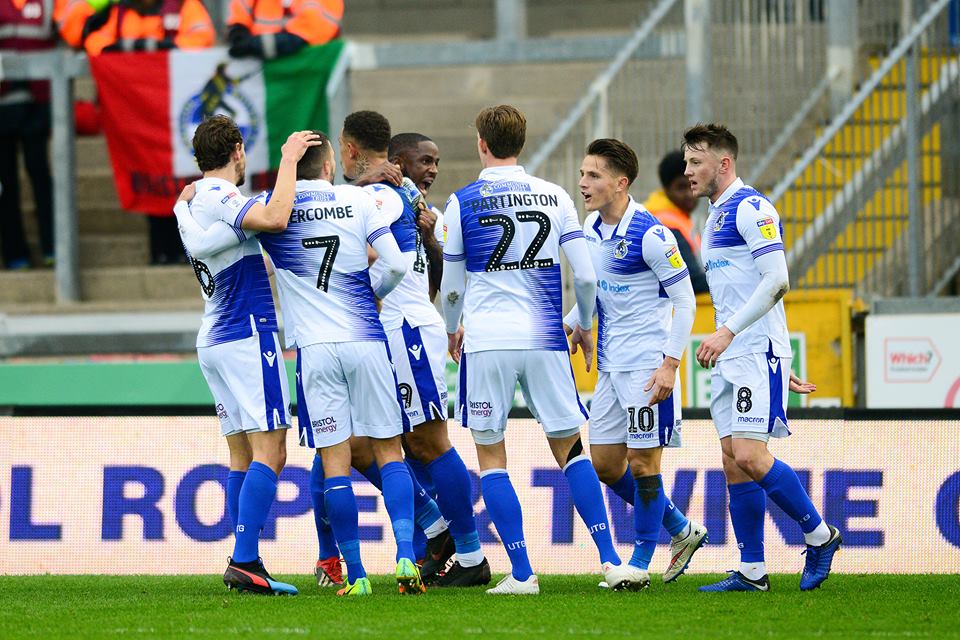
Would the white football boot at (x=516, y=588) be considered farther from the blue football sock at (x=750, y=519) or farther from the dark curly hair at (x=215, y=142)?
the dark curly hair at (x=215, y=142)

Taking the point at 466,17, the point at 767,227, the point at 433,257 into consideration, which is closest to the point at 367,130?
the point at 433,257

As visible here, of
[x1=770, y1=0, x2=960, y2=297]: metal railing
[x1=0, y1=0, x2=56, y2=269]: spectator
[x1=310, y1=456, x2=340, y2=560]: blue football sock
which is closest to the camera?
[x1=310, y1=456, x2=340, y2=560]: blue football sock

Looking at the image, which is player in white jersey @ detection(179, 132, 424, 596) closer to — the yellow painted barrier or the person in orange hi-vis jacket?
the yellow painted barrier

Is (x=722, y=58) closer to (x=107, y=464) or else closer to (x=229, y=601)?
(x=107, y=464)

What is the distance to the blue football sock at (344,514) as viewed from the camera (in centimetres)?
723

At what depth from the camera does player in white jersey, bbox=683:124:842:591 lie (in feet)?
23.8

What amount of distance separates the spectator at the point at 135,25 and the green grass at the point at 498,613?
7.51 meters

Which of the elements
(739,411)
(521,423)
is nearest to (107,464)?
(521,423)

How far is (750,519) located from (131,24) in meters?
9.09

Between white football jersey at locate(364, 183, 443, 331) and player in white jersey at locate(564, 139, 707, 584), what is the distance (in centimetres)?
74

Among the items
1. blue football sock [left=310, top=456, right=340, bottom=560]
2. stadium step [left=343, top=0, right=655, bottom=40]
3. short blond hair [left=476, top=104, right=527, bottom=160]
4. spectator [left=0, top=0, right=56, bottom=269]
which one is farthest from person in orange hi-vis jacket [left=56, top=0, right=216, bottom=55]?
short blond hair [left=476, top=104, right=527, bottom=160]

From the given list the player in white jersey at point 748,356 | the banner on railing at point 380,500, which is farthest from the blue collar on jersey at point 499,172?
the banner on railing at point 380,500

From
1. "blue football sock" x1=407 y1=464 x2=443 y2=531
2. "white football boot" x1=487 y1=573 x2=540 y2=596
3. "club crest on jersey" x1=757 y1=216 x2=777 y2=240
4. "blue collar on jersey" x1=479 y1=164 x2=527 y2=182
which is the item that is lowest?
"white football boot" x1=487 y1=573 x2=540 y2=596

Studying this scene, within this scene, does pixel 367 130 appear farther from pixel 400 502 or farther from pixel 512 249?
pixel 400 502
